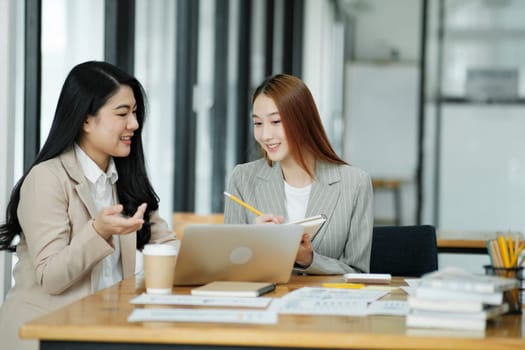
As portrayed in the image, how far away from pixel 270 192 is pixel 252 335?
1345 mm

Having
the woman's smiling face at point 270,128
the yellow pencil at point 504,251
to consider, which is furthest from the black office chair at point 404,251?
the yellow pencil at point 504,251

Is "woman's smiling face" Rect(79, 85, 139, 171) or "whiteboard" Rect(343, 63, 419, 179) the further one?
"whiteboard" Rect(343, 63, 419, 179)

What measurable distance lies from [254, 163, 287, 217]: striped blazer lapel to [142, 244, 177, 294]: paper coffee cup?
2.83 ft

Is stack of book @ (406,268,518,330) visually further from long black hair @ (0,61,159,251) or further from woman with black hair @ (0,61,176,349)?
long black hair @ (0,61,159,251)

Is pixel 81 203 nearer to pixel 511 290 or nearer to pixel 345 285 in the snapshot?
pixel 345 285


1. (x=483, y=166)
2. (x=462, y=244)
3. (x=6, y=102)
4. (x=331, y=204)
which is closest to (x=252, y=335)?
(x=331, y=204)

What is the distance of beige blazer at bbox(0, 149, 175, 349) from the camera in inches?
90.0

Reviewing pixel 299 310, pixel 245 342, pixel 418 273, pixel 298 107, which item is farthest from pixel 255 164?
pixel 245 342

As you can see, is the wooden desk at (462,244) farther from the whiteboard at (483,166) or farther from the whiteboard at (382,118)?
the whiteboard at (382,118)

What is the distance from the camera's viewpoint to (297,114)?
292cm

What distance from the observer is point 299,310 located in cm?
190

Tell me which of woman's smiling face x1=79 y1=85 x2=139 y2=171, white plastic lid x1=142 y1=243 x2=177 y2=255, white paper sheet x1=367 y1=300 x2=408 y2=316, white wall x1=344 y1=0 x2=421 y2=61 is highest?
white wall x1=344 y1=0 x2=421 y2=61

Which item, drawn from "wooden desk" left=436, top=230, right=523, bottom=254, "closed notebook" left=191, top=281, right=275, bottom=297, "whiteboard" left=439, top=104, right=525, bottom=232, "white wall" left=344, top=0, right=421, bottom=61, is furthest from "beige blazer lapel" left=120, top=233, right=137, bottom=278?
"white wall" left=344, top=0, right=421, bottom=61

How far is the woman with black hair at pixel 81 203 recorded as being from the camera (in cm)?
229
